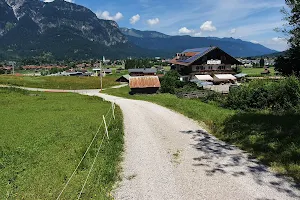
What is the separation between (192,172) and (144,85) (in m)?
48.1

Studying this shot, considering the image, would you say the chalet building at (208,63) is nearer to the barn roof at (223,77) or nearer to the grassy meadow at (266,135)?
the barn roof at (223,77)

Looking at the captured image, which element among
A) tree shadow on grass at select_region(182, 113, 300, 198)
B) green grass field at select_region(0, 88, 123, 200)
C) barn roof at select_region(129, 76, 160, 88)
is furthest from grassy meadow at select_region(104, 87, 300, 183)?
barn roof at select_region(129, 76, 160, 88)

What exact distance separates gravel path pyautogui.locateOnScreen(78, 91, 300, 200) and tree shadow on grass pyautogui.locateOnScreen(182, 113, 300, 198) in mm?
30

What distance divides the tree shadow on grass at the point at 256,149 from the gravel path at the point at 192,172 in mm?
30

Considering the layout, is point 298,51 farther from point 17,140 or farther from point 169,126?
point 17,140

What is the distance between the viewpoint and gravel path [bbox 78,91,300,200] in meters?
10.4

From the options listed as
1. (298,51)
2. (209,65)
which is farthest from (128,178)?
(209,65)

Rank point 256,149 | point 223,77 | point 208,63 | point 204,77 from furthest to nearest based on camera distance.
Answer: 1. point 208,63
2. point 223,77
3. point 204,77
4. point 256,149

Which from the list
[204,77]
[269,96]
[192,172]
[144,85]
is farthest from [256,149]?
[204,77]

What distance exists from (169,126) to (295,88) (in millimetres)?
13297

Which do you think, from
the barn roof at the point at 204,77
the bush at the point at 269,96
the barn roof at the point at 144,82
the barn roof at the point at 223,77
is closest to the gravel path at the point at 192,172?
the bush at the point at 269,96

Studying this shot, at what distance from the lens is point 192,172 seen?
40.9 feet

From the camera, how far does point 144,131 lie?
2103 centimetres

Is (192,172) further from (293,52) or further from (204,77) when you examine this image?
(204,77)
